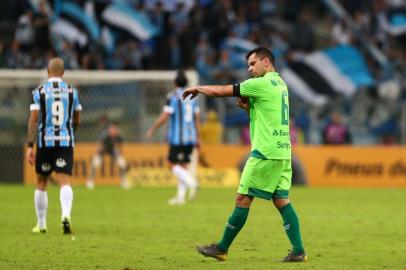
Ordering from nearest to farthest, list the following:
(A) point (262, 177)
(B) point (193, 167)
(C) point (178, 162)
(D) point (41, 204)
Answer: (A) point (262, 177), (D) point (41, 204), (C) point (178, 162), (B) point (193, 167)

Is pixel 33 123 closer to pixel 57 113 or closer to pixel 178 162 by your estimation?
pixel 57 113

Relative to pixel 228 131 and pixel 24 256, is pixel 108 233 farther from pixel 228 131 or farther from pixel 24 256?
pixel 228 131

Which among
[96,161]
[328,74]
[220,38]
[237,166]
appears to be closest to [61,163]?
[96,161]

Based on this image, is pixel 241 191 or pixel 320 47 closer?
pixel 241 191

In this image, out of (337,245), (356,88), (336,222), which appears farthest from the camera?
(356,88)

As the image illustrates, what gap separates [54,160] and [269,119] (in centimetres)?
389

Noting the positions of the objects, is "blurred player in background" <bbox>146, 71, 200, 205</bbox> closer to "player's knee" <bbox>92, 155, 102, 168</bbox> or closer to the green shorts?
"player's knee" <bbox>92, 155, 102, 168</bbox>

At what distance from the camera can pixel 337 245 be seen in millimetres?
11609

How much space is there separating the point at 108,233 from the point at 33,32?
1540 centimetres

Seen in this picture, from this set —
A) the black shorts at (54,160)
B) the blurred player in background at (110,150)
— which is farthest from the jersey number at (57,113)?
the blurred player in background at (110,150)

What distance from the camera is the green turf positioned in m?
9.71

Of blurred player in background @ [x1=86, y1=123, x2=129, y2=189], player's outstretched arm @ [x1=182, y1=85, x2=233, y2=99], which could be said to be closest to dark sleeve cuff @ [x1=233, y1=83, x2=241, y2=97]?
player's outstretched arm @ [x1=182, y1=85, x2=233, y2=99]

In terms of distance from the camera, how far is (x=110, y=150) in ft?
84.5

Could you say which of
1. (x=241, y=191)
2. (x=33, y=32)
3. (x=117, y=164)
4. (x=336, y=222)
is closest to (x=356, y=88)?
(x=117, y=164)
